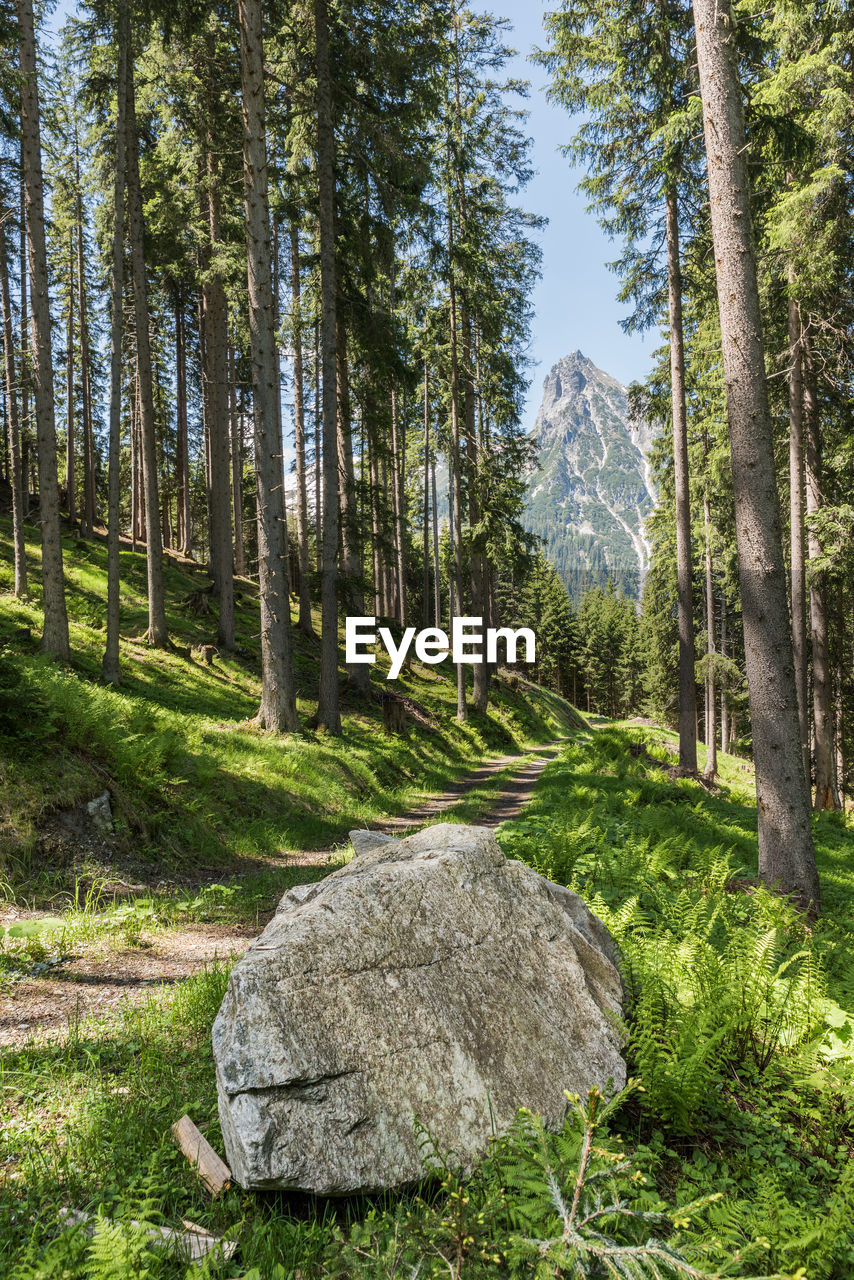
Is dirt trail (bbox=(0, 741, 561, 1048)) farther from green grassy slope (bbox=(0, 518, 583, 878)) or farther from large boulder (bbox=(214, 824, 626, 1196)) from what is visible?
large boulder (bbox=(214, 824, 626, 1196))

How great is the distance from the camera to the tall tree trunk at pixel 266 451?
11125mm

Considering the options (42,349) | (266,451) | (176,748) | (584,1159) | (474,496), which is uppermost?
(42,349)

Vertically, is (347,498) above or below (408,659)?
above

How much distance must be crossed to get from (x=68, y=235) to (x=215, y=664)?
20441mm

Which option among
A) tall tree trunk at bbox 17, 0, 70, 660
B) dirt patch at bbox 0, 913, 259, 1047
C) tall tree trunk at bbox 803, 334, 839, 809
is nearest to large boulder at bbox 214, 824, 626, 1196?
dirt patch at bbox 0, 913, 259, 1047

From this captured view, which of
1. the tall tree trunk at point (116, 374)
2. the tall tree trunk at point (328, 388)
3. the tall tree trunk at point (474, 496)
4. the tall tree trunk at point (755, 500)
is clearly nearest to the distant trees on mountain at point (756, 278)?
the tall tree trunk at point (755, 500)

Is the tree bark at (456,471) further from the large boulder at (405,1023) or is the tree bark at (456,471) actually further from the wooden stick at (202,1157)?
the wooden stick at (202,1157)

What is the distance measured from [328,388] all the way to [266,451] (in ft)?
8.82

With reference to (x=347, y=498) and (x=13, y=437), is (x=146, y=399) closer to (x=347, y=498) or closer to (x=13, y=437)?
(x=347, y=498)

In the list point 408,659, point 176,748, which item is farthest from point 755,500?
point 408,659

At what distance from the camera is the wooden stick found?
244 cm

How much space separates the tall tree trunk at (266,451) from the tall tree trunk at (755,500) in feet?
25.3

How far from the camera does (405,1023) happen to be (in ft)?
8.96

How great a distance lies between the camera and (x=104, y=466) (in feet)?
139
